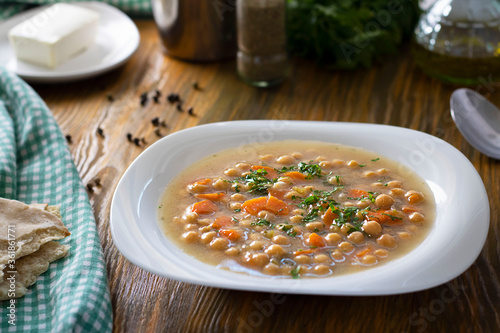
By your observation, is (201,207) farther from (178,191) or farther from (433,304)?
(433,304)

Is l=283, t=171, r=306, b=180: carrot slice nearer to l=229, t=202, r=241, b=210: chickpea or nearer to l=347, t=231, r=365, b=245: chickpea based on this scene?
l=229, t=202, r=241, b=210: chickpea

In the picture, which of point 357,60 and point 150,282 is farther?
point 357,60

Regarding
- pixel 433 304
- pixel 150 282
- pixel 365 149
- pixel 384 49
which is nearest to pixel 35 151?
Result: pixel 150 282

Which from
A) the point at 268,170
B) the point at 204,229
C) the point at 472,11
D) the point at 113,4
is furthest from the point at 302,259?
the point at 113,4

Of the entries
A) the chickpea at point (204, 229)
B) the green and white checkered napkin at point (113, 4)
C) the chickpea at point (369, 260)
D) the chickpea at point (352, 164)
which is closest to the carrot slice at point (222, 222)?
the chickpea at point (204, 229)

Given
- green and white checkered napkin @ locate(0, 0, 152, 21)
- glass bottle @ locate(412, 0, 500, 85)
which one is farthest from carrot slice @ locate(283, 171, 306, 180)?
green and white checkered napkin @ locate(0, 0, 152, 21)

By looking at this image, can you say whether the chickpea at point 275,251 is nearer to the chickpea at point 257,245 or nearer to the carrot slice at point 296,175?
the chickpea at point 257,245

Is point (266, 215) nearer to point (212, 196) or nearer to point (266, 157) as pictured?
point (212, 196)
